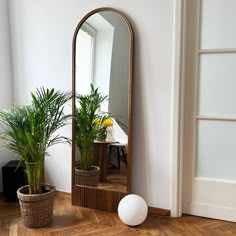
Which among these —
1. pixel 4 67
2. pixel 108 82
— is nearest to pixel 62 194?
pixel 108 82

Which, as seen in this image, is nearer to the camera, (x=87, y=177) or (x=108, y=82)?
(x=108, y=82)

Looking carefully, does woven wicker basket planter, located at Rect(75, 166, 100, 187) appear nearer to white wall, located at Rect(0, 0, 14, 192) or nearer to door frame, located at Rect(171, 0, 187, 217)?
door frame, located at Rect(171, 0, 187, 217)

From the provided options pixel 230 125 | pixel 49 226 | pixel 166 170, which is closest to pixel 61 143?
pixel 49 226

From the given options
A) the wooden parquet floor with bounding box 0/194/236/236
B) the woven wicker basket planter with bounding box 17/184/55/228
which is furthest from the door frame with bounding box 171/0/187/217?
the woven wicker basket planter with bounding box 17/184/55/228

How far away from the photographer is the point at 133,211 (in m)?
2.23

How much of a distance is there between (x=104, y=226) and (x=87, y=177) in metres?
0.51

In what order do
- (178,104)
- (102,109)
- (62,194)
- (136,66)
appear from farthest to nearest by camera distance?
(62,194) < (102,109) < (136,66) < (178,104)

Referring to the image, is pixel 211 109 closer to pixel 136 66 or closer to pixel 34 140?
pixel 136 66

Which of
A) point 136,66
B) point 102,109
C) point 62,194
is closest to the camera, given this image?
point 136,66

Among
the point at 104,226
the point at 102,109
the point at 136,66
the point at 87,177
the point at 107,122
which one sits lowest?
the point at 104,226

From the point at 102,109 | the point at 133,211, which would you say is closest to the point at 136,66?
the point at 102,109

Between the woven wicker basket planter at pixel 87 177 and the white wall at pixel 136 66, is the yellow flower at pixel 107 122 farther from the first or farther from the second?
the woven wicker basket planter at pixel 87 177

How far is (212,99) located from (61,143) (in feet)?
4.91

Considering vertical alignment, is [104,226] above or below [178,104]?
below
